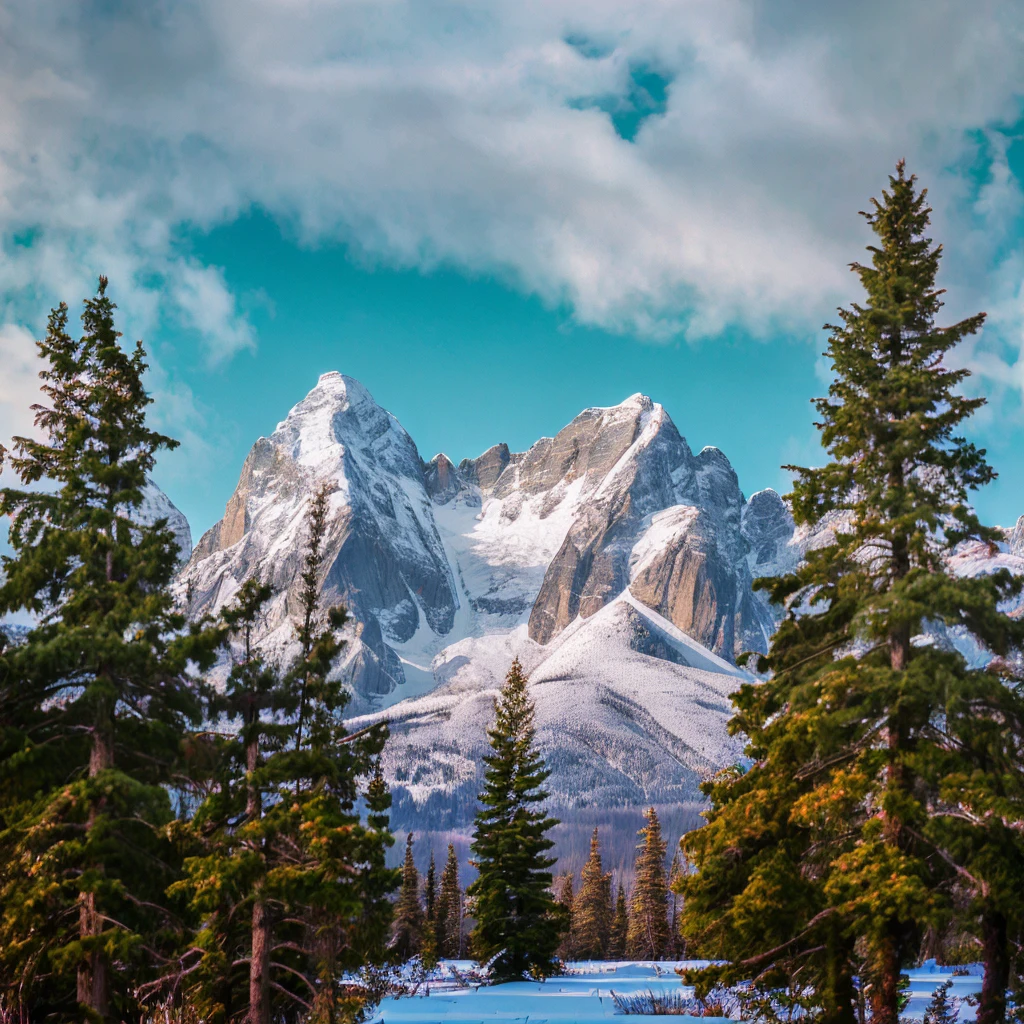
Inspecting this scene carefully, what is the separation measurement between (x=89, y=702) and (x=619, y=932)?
184 feet

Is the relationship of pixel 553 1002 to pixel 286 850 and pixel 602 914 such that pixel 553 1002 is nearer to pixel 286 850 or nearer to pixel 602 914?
pixel 286 850

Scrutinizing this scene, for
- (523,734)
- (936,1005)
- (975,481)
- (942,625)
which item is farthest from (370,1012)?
(523,734)

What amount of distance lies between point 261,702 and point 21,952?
208 inches

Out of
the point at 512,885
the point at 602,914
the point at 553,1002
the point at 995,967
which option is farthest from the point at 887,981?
the point at 602,914

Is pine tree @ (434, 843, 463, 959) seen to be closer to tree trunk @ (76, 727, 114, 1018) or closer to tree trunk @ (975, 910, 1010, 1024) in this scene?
tree trunk @ (76, 727, 114, 1018)

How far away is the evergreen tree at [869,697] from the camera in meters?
13.3

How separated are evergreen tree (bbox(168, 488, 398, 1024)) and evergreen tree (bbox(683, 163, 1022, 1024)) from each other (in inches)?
211

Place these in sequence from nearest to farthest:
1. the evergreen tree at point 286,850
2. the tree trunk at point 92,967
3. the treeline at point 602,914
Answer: the evergreen tree at point 286,850
the tree trunk at point 92,967
the treeline at point 602,914

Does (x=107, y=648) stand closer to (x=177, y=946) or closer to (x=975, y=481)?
(x=177, y=946)

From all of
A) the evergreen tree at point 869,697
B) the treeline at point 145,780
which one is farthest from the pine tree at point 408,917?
the evergreen tree at point 869,697

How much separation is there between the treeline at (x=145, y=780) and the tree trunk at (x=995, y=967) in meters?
8.83

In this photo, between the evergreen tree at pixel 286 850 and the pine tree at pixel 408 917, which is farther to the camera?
the pine tree at pixel 408 917

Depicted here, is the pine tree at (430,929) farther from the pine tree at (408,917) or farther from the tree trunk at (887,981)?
the tree trunk at (887,981)

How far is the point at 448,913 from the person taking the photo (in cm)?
5653
